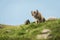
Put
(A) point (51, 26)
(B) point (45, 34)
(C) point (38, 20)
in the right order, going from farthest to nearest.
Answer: (C) point (38, 20)
(A) point (51, 26)
(B) point (45, 34)

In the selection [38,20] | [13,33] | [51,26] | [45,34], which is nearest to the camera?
[45,34]

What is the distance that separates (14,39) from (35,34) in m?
1.45

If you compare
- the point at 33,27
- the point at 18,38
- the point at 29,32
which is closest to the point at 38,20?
the point at 33,27

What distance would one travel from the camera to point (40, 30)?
703 inches

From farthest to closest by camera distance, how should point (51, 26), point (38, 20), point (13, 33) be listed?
point (38, 20) < point (13, 33) < point (51, 26)

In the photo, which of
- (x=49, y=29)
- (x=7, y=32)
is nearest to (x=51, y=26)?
(x=49, y=29)

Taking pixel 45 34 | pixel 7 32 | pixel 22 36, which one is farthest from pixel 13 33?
pixel 45 34

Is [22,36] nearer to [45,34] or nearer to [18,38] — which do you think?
[18,38]

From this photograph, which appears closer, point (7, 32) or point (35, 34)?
point (35, 34)

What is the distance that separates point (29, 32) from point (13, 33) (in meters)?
1.67

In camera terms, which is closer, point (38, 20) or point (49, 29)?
point (49, 29)

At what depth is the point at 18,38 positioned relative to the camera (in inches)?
676

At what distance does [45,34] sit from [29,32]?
6.22 feet

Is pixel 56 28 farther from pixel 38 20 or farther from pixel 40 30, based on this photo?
pixel 38 20
